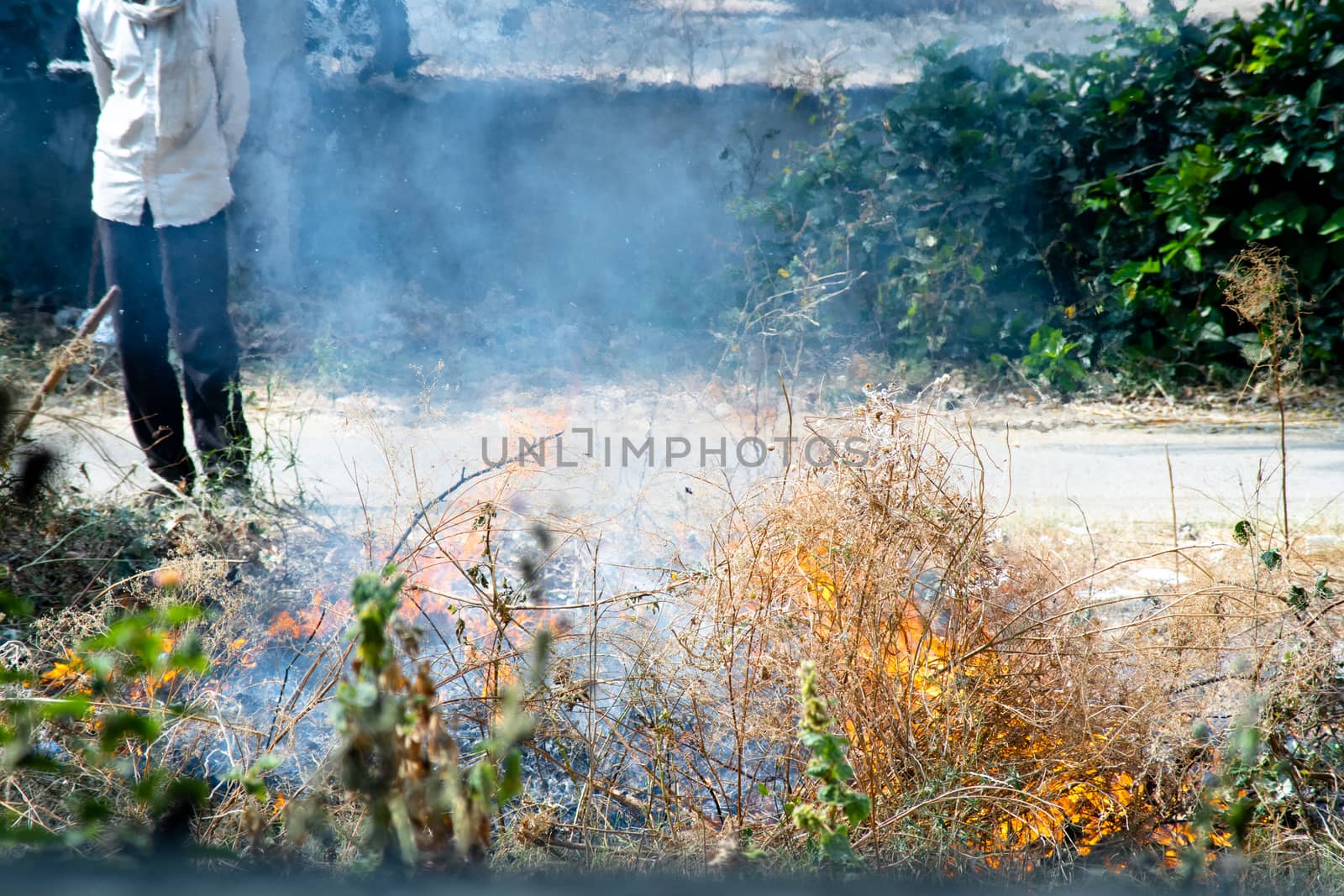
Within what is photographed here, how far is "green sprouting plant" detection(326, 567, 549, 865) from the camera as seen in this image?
99 centimetres

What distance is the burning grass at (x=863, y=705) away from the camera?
74.7 inches

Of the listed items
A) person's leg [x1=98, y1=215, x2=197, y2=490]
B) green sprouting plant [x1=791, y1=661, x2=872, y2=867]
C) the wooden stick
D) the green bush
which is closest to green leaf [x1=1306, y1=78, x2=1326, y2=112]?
the green bush

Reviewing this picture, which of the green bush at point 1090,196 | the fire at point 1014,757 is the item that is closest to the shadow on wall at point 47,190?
the green bush at point 1090,196

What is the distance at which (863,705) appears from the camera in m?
2.04

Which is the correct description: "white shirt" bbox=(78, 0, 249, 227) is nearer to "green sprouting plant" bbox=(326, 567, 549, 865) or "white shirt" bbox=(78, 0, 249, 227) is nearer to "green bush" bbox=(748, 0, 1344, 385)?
"green sprouting plant" bbox=(326, 567, 549, 865)

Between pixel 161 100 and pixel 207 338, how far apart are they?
802mm

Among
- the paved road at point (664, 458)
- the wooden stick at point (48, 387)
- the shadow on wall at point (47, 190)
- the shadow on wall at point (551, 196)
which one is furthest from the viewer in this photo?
the shadow on wall at point (551, 196)

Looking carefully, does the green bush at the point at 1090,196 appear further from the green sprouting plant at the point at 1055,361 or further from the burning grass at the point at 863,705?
the burning grass at the point at 863,705

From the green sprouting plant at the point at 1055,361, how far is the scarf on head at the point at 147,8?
469cm

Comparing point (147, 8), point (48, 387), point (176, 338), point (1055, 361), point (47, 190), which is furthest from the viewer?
point (1055, 361)

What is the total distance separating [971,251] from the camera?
5.89m

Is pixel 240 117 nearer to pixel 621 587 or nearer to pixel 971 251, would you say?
pixel 621 587

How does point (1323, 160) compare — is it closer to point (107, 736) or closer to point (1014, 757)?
point (1014, 757)

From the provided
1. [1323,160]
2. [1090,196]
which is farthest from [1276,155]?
[1090,196]
